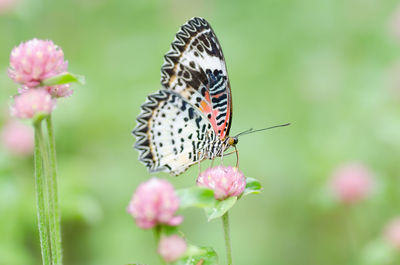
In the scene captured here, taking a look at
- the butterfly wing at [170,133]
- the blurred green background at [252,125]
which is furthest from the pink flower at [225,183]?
the blurred green background at [252,125]

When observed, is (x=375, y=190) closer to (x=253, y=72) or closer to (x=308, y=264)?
(x=308, y=264)

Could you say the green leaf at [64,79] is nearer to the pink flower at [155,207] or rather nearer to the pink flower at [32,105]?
the pink flower at [32,105]

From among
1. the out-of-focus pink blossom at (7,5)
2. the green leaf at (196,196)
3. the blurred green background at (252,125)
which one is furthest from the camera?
the out-of-focus pink blossom at (7,5)

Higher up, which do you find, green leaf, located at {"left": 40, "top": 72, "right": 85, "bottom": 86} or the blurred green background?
the blurred green background

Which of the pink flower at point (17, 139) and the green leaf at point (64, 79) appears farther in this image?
the pink flower at point (17, 139)

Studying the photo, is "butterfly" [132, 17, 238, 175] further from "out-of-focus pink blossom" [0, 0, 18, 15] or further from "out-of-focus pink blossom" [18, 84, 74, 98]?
"out-of-focus pink blossom" [0, 0, 18, 15]

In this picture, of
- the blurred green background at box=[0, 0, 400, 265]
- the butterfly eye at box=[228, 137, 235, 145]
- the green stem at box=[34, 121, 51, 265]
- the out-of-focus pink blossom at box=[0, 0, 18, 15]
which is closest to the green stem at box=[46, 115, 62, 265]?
the green stem at box=[34, 121, 51, 265]
